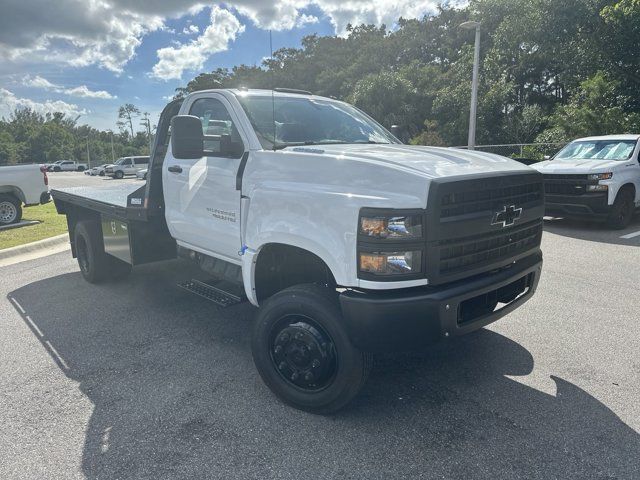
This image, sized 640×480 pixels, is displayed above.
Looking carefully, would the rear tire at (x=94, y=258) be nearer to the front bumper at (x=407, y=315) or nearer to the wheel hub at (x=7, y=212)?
the front bumper at (x=407, y=315)

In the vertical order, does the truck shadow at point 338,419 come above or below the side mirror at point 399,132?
below

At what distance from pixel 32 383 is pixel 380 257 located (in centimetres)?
283

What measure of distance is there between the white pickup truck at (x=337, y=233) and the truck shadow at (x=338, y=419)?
0.31 meters

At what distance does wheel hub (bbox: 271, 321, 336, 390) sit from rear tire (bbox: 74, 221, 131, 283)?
3.71 m

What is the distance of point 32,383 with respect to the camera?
357cm

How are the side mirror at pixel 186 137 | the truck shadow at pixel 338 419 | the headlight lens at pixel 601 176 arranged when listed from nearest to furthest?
the truck shadow at pixel 338 419 < the side mirror at pixel 186 137 < the headlight lens at pixel 601 176

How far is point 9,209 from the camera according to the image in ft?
36.8

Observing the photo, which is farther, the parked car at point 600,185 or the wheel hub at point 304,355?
the parked car at point 600,185

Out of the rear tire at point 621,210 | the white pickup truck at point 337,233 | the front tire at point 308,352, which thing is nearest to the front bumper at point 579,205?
the rear tire at point 621,210

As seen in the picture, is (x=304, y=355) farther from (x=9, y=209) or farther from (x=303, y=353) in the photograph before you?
(x=9, y=209)

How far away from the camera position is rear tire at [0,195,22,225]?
36.6ft

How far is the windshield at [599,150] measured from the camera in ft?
31.6

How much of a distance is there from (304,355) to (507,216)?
1577mm

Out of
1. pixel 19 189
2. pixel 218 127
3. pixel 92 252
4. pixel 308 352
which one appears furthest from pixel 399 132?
pixel 19 189
